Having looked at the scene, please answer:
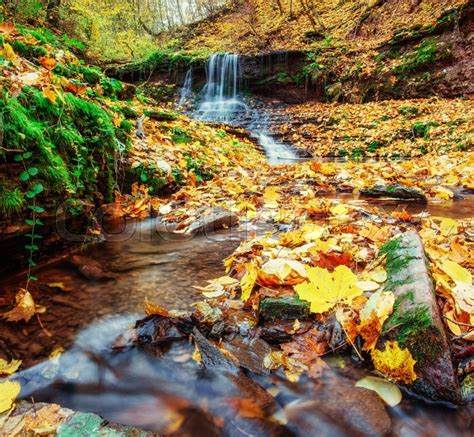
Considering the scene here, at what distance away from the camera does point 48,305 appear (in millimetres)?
1944

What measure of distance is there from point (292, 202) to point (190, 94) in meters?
12.6

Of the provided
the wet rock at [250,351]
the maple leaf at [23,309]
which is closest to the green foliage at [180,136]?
the maple leaf at [23,309]

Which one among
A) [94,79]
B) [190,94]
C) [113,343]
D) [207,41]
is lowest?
[113,343]

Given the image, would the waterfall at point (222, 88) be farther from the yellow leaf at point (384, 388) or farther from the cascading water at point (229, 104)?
the yellow leaf at point (384, 388)

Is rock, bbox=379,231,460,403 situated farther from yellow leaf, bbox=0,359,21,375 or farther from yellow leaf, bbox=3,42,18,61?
yellow leaf, bbox=3,42,18,61

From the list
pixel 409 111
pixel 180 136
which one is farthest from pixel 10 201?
pixel 409 111

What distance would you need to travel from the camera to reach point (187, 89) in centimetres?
1524

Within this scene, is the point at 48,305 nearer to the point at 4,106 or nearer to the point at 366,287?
the point at 4,106

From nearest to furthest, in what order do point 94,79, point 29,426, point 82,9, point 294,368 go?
point 29,426 → point 294,368 → point 94,79 → point 82,9

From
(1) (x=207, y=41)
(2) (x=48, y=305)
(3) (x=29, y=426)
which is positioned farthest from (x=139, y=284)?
(1) (x=207, y=41)

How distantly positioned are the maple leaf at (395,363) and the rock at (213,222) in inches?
83.2

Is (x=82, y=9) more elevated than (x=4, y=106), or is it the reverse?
(x=82, y=9)

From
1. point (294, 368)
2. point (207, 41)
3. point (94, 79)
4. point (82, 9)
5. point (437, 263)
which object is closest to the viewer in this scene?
point (294, 368)

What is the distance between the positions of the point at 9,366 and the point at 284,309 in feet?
4.07
